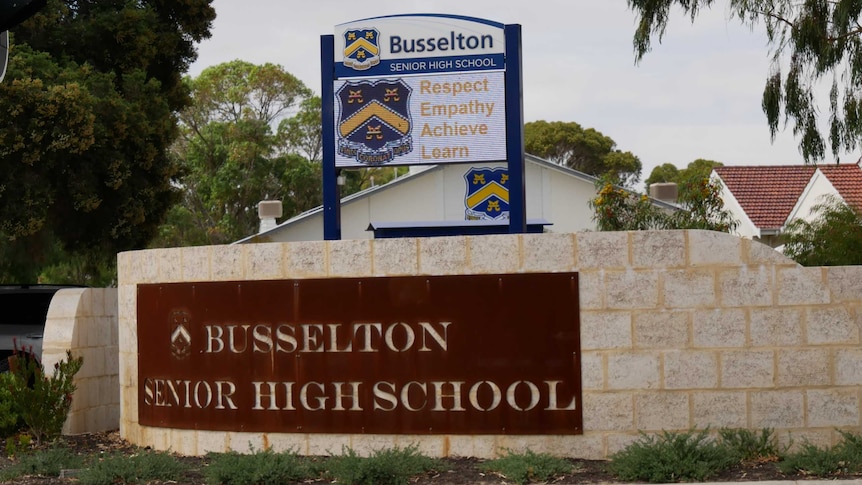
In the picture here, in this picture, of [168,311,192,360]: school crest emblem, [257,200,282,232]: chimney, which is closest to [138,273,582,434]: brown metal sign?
[168,311,192,360]: school crest emblem

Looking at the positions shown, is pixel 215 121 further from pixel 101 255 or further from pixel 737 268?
pixel 737 268

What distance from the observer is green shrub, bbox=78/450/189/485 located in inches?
369

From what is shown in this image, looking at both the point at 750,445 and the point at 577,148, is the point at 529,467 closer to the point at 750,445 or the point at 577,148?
the point at 750,445

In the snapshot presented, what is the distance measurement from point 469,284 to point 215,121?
42752 mm

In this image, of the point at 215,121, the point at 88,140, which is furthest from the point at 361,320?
the point at 215,121

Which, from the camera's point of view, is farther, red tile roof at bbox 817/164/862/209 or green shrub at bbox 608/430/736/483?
red tile roof at bbox 817/164/862/209

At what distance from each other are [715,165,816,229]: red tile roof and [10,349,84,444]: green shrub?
31.3m

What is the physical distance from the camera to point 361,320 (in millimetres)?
10477

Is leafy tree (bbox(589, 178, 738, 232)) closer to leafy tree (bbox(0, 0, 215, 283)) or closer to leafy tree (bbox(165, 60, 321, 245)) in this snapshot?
leafy tree (bbox(0, 0, 215, 283))

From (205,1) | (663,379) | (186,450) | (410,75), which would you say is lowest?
(186,450)

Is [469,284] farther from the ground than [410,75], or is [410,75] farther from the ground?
[410,75]

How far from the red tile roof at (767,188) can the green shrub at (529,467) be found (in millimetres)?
31998

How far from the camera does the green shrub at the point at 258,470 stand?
359 inches

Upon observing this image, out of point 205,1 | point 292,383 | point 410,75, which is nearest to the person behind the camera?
point 292,383
